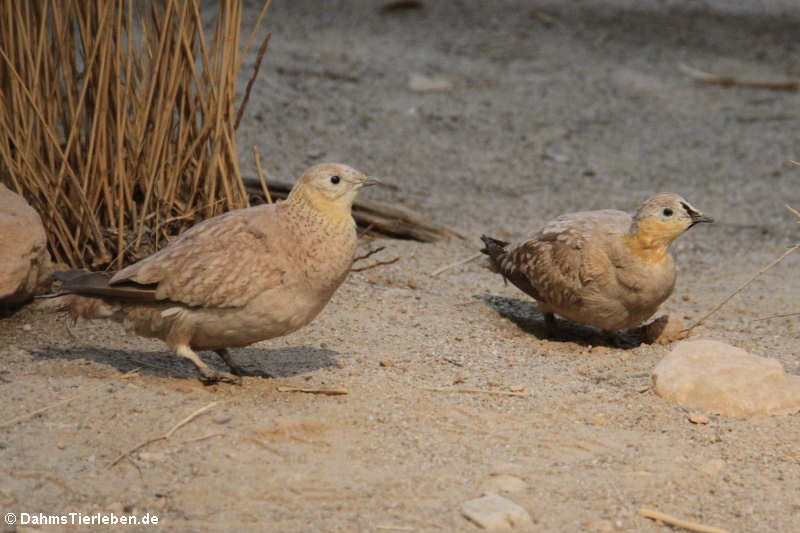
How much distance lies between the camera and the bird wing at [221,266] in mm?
4039

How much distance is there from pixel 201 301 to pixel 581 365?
189 cm

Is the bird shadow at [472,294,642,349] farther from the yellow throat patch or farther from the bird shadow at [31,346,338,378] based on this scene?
the bird shadow at [31,346,338,378]

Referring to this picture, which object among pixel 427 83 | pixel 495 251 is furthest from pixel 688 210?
pixel 427 83

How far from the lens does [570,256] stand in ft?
17.8

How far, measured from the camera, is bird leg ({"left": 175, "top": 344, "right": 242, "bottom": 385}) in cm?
421

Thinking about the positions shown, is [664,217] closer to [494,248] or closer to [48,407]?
[494,248]

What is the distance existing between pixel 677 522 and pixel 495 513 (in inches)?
23.9

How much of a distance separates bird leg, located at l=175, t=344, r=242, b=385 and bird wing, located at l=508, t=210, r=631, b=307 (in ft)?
6.35

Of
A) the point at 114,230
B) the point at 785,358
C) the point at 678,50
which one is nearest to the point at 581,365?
the point at 785,358

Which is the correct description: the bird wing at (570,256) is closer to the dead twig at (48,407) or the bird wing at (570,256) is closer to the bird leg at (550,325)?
the bird leg at (550,325)

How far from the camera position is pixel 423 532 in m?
3.26

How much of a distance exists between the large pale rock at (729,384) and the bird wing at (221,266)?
5.62ft

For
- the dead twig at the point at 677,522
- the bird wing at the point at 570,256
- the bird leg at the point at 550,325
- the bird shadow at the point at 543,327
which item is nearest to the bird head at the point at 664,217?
the bird wing at the point at 570,256

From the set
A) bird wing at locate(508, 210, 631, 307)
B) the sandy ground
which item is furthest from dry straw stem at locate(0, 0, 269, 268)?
bird wing at locate(508, 210, 631, 307)
